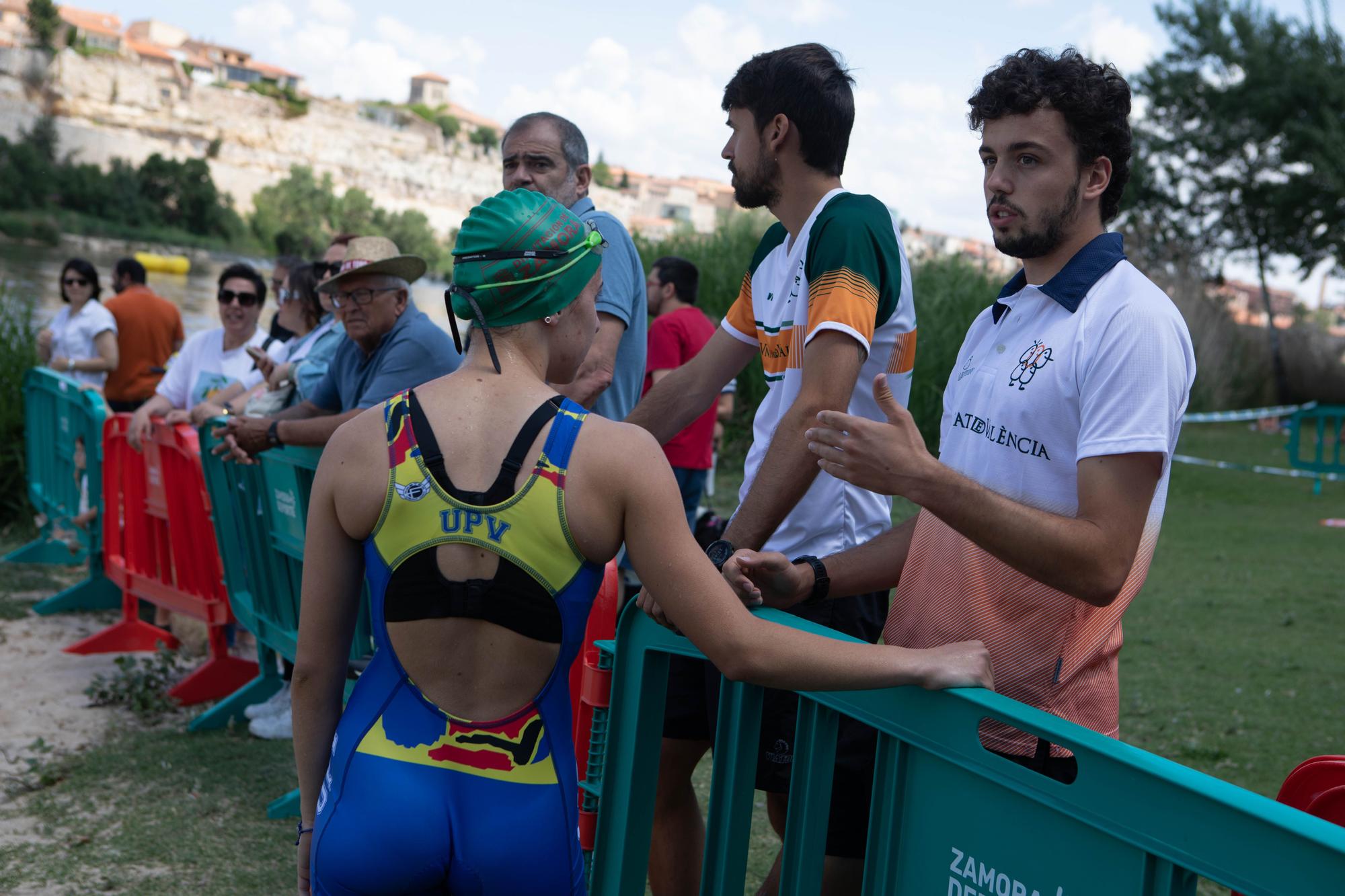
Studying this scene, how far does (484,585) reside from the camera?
1.81 m

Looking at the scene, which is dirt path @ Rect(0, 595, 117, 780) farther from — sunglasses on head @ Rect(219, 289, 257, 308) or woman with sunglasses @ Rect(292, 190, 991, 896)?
woman with sunglasses @ Rect(292, 190, 991, 896)

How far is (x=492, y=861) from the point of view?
1.84 metres

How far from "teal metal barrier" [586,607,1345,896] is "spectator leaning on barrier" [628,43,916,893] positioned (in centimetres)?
30

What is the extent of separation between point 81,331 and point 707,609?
893 cm

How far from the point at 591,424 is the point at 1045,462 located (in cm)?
78

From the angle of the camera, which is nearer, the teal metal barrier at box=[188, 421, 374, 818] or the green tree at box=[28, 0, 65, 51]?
the teal metal barrier at box=[188, 421, 374, 818]

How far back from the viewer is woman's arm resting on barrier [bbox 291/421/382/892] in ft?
6.17

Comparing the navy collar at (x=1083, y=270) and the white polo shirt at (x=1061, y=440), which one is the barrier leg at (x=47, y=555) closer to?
the white polo shirt at (x=1061, y=440)

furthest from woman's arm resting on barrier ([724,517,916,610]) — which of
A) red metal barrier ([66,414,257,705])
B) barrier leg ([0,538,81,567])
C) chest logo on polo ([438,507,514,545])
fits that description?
barrier leg ([0,538,81,567])

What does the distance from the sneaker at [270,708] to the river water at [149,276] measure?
3748cm

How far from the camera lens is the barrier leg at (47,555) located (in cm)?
856

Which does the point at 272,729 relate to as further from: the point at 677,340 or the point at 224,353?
the point at 677,340

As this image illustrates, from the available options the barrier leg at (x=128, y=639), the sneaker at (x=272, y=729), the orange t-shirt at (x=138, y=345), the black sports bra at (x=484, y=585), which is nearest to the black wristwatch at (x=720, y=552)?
the black sports bra at (x=484, y=585)

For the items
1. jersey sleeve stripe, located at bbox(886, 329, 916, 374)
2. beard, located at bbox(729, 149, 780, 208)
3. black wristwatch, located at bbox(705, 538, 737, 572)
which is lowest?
black wristwatch, located at bbox(705, 538, 737, 572)
